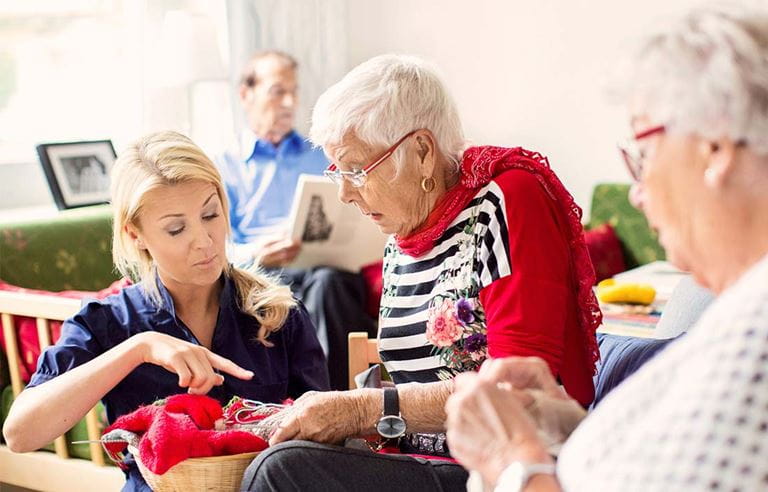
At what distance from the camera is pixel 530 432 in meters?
1.20

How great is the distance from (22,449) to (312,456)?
60cm

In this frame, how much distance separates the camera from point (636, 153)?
47.3 inches

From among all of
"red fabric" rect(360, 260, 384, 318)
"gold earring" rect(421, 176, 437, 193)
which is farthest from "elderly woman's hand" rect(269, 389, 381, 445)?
"red fabric" rect(360, 260, 384, 318)

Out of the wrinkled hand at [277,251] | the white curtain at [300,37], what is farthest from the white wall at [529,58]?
the wrinkled hand at [277,251]

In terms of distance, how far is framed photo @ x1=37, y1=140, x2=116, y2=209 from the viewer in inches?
148

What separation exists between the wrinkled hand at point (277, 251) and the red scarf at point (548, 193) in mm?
1927

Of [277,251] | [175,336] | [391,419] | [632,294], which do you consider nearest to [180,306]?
[175,336]

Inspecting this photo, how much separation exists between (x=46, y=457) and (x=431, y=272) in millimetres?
1394

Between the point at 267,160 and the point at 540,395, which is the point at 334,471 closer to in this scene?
the point at 540,395

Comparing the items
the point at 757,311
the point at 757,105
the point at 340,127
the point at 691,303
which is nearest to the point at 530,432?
the point at 757,311

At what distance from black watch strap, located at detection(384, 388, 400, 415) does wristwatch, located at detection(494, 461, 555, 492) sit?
1.66ft

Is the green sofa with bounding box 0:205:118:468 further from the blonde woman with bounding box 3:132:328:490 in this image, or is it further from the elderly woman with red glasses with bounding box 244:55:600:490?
the elderly woman with red glasses with bounding box 244:55:600:490

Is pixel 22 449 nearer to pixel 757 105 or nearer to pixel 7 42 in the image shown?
pixel 757 105

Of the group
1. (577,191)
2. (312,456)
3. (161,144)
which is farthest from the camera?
(577,191)
